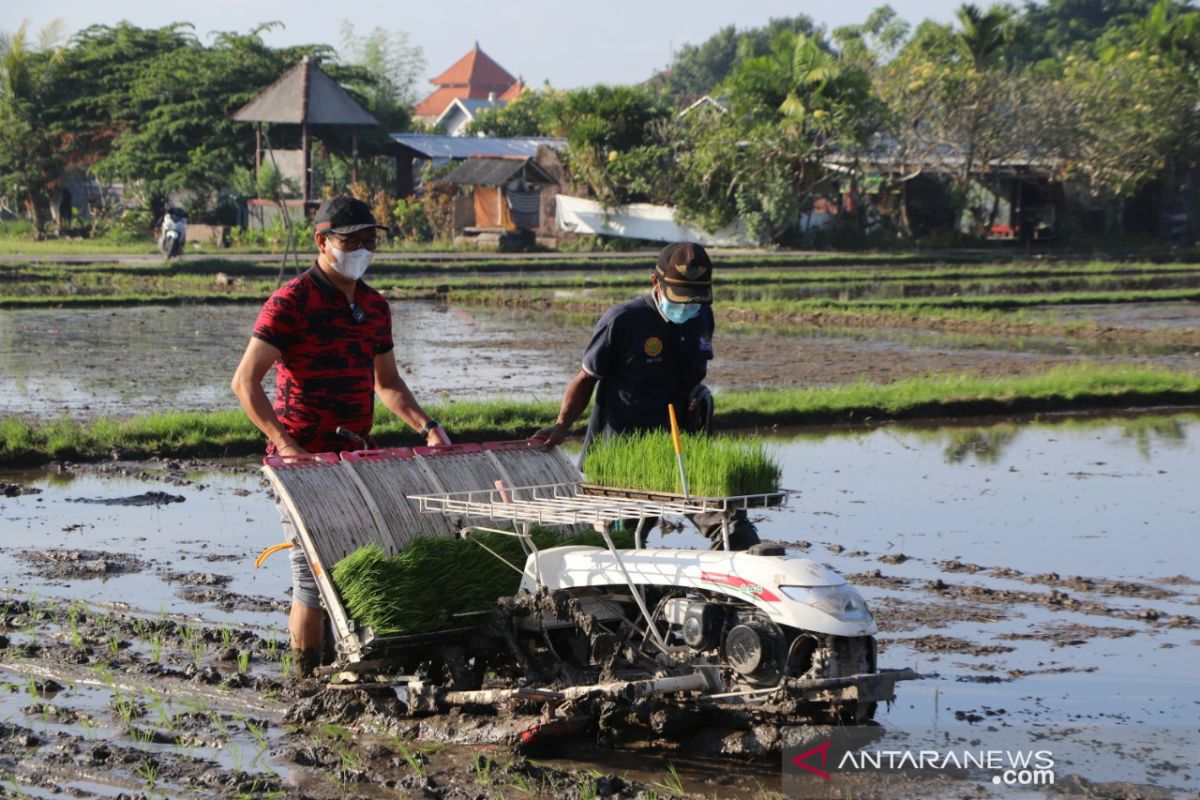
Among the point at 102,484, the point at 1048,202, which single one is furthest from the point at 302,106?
the point at 102,484

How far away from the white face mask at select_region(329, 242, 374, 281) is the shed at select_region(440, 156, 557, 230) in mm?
33418

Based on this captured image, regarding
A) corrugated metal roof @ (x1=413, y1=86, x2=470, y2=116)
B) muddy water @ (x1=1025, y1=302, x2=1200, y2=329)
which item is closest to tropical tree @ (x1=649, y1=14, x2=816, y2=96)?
corrugated metal roof @ (x1=413, y1=86, x2=470, y2=116)

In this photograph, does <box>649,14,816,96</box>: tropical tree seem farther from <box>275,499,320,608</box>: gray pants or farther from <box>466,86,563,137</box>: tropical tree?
<box>275,499,320,608</box>: gray pants

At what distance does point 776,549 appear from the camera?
176 inches

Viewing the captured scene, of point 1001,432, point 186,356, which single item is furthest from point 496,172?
point 1001,432

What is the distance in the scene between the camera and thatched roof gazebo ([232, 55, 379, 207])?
36156mm

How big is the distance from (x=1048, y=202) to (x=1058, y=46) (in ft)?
126

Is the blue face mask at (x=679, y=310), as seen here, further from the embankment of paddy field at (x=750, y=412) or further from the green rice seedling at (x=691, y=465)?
the embankment of paddy field at (x=750, y=412)

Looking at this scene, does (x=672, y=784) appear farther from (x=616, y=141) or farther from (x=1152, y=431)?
(x=616, y=141)

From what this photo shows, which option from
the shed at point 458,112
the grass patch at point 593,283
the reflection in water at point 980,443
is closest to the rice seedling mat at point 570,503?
the reflection in water at point 980,443

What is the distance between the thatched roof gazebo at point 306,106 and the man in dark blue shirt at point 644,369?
103ft

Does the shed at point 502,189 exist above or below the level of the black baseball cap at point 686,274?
above

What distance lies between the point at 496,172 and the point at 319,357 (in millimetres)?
34364

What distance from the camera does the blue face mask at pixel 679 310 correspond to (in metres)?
5.28
